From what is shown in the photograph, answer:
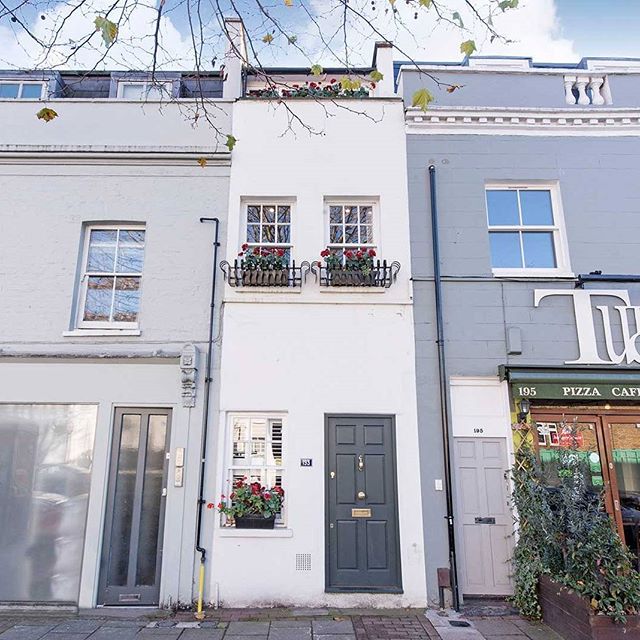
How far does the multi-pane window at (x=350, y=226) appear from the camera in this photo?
8172mm

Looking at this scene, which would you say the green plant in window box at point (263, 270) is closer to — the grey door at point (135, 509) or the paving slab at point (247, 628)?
the grey door at point (135, 509)

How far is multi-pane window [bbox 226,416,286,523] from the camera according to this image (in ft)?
23.6

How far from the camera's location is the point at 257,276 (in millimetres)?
7598

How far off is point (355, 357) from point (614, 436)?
159 inches

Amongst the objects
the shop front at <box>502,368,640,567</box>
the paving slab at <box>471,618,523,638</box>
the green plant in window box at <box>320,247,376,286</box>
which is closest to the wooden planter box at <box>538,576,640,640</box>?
the paving slab at <box>471,618,523,638</box>

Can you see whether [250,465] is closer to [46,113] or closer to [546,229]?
[46,113]

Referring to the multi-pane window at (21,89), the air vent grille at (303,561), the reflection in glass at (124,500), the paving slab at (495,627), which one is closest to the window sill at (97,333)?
the reflection in glass at (124,500)

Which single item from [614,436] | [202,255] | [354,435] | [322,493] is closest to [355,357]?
[354,435]

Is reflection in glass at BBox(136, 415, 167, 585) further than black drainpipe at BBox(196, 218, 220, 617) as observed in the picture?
Yes

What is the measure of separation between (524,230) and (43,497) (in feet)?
27.4

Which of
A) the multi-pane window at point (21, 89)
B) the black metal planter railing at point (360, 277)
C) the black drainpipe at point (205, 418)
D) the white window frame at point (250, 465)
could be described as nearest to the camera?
the black drainpipe at point (205, 418)

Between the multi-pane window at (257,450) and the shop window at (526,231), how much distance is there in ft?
14.1

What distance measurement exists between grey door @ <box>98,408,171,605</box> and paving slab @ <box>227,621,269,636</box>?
1331 mm

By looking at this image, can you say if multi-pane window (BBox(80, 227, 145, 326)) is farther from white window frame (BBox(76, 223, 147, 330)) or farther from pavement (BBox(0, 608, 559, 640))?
pavement (BBox(0, 608, 559, 640))
